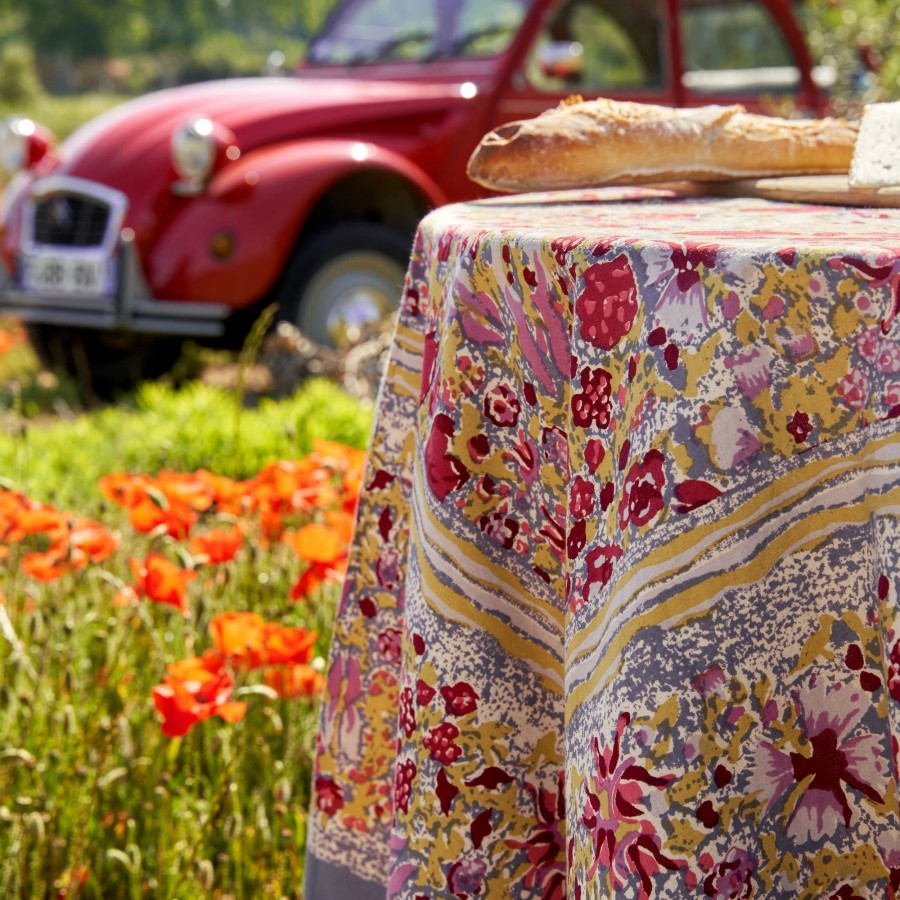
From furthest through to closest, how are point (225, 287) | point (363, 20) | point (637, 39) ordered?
point (363, 20) < point (637, 39) < point (225, 287)

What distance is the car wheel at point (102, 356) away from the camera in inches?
237

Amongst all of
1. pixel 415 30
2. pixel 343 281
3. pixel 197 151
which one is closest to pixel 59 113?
pixel 415 30

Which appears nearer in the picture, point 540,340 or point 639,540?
point 639,540

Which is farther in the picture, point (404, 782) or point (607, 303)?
point (404, 782)

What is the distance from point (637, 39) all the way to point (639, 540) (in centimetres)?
525

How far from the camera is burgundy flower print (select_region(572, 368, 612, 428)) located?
102 centimetres

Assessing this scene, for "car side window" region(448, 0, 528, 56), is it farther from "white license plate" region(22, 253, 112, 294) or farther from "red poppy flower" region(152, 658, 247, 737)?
"red poppy flower" region(152, 658, 247, 737)

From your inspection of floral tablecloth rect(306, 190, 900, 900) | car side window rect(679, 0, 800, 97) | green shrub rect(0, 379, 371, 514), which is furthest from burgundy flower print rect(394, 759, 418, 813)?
car side window rect(679, 0, 800, 97)

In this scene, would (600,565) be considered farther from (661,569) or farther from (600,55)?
(600,55)

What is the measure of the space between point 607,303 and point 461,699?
36 cm

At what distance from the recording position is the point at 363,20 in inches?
252

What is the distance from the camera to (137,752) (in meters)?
1.99

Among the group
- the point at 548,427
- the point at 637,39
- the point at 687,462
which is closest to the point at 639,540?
the point at 687,462

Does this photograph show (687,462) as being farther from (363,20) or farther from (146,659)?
(363,20)
